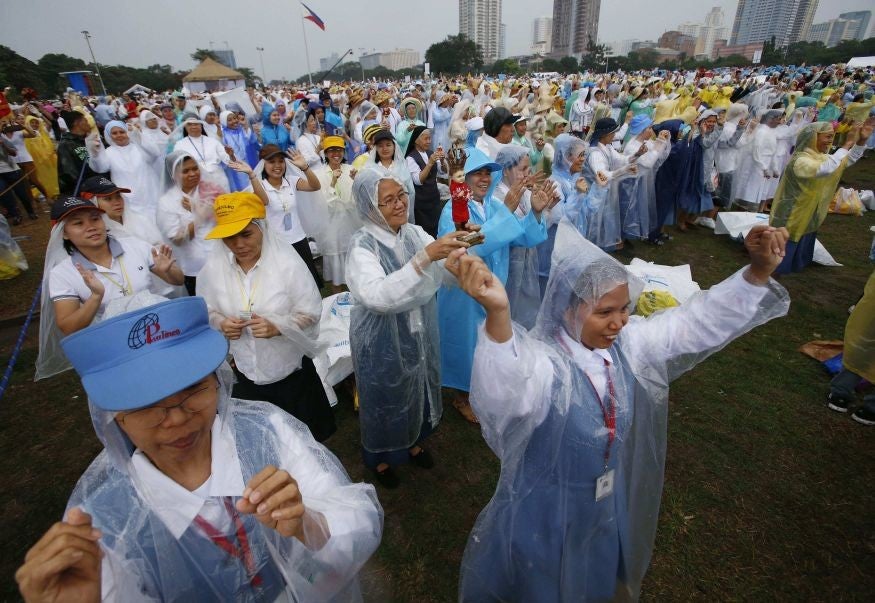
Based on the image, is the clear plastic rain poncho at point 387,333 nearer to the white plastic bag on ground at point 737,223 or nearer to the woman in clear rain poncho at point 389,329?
the woman in clear rain poncho at point 389,329

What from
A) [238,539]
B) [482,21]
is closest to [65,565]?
[238,539]

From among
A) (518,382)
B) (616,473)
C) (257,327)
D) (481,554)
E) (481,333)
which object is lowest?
(481,554)

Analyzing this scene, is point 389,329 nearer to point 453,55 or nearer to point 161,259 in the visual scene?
point 161,259

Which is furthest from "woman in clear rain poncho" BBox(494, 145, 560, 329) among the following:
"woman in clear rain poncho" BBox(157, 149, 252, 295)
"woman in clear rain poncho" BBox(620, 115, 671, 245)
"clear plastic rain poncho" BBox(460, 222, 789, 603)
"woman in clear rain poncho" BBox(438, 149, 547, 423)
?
"woman in clear rain poncho" BBox(620, 115, 671, 245)

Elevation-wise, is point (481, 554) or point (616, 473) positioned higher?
point (616, 473)

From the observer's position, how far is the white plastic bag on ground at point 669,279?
526 cm

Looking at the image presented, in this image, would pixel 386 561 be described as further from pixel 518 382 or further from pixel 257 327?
pixel 518 382

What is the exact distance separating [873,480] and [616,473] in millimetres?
2790

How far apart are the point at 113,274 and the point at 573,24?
14017cm

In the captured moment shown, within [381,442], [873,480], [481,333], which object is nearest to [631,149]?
[873,480]

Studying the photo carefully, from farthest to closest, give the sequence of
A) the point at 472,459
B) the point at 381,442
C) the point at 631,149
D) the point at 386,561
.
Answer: the point at 631,149 < the point at 472,459 < the point at 381,442 < the point at 386,561

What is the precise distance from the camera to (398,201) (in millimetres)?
2637

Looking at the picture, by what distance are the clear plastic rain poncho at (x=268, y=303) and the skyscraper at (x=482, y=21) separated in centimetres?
13627

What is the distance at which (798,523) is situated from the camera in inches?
113
